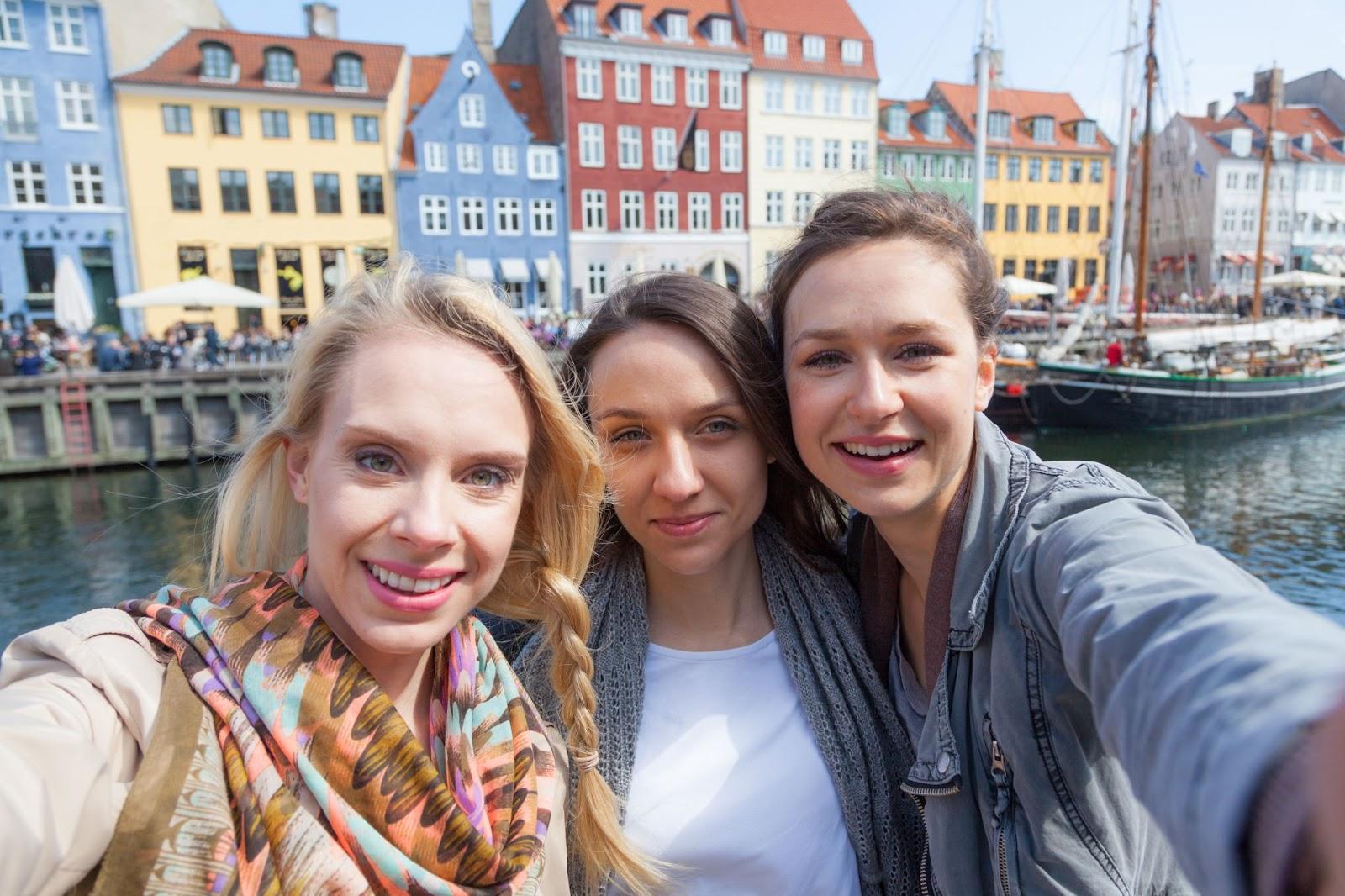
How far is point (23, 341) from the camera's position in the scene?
19438mm

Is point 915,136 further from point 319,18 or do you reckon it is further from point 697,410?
point 697,410

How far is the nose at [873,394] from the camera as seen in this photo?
1.80m

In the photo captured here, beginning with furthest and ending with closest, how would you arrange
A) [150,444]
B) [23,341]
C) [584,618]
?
[23,341], [150,444], [584,618]

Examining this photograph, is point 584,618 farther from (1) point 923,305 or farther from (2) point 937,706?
(1) point 923,305

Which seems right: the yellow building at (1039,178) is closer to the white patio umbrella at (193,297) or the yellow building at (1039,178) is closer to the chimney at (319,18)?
the chimney at (319,18)

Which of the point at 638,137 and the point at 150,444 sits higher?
the point at 638,137

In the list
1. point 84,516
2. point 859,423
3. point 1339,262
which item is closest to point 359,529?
point 859,423

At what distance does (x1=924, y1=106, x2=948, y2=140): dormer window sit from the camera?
41.0 meters

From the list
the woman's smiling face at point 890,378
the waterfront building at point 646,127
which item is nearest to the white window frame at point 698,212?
the waterfront building at point 646,127

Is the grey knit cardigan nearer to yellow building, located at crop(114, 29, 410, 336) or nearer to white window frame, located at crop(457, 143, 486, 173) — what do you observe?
yellow building, located at crop(114, 29, 410, 336)

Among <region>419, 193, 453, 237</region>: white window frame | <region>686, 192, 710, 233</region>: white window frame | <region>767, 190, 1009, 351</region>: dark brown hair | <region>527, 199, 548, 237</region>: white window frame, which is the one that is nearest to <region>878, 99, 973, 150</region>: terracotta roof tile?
<region>686, 192, 710, 233</region>: white window frame

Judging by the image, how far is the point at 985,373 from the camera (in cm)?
212

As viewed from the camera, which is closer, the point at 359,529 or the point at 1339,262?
the point at 359,529

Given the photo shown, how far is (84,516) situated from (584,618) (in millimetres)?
15648
